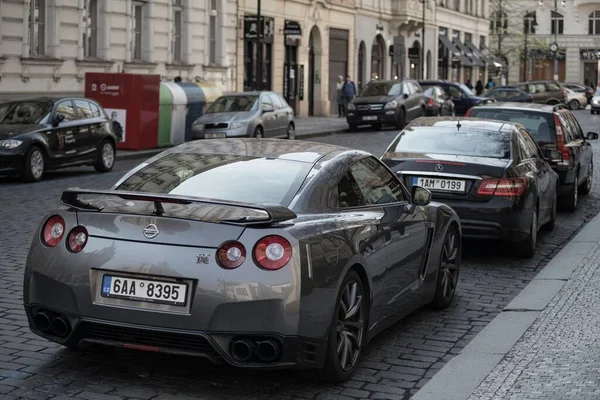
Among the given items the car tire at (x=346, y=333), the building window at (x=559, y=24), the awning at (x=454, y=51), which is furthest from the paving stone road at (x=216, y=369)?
the building window at (x=559, y=24)

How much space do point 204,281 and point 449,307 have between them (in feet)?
11.8

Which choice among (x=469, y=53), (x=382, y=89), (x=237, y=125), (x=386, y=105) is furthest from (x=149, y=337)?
(x=469, y=53)

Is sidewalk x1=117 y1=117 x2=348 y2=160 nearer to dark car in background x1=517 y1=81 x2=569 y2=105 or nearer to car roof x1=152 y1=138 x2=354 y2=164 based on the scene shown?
dark car in background x1=517 y1=81 x2=569 y2=105

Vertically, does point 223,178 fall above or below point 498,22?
below

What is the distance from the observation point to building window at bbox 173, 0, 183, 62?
121 feet

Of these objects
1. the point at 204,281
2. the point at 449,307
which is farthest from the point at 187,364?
the point at 449,307

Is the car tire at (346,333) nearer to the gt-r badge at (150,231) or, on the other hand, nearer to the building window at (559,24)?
the gt-r badge at (150,231)

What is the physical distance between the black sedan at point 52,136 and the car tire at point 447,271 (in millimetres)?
11469

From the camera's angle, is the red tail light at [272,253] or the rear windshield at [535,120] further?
the rear windshield at [535,120]

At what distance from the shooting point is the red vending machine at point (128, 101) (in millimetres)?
26562

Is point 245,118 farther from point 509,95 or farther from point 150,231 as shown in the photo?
point 509,95

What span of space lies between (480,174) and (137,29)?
24.6 meters

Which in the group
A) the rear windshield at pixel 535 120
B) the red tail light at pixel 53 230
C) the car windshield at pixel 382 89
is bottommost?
the red tail light at pixel 53 230

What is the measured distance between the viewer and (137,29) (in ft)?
114
